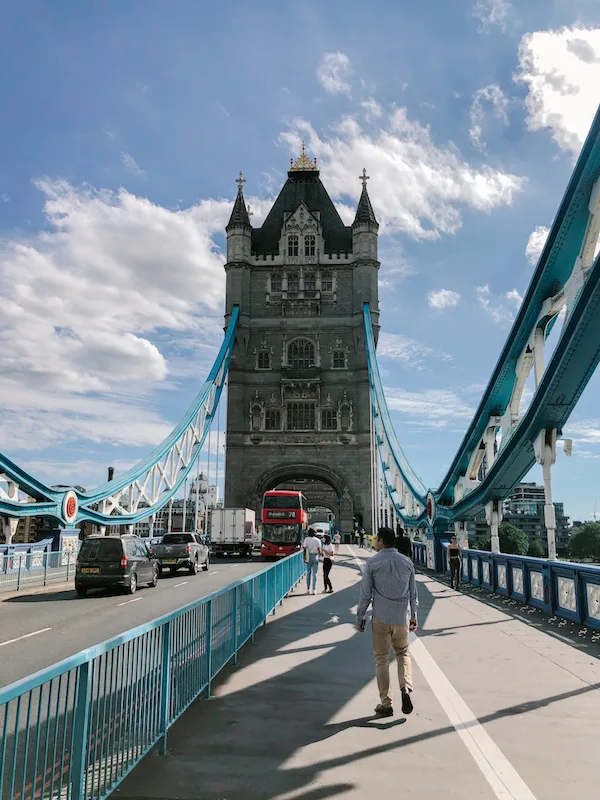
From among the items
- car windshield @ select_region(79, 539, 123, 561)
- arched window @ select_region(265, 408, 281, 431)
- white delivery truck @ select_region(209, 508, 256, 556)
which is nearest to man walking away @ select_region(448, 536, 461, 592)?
car windshield @ select_region(79, 539, 123, 561)

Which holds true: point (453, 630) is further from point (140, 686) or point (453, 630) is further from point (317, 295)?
point (317, 295)

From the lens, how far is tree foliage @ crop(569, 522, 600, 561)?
10519 cm

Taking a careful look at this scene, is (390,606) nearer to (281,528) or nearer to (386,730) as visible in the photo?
(386,730)

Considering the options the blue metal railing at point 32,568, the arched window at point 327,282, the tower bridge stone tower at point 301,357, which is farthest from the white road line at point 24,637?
the arched window at point 327,282

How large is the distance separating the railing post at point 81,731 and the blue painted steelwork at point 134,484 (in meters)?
18.3

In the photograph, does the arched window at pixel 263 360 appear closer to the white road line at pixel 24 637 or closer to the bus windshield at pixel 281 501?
the bus windshield at pixel 281 501

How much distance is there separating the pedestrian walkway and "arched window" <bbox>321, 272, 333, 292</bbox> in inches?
1895

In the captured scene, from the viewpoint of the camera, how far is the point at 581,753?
4.68 m

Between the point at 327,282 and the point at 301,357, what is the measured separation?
23.9 feet

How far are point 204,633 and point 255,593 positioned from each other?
3195mm

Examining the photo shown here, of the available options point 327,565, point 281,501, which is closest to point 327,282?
point 281,501

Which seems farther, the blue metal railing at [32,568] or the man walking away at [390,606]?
the blue metal railing at [32,568]

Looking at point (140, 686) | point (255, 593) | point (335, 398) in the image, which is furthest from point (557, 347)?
point (335, 398)

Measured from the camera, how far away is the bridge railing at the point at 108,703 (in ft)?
10.7
